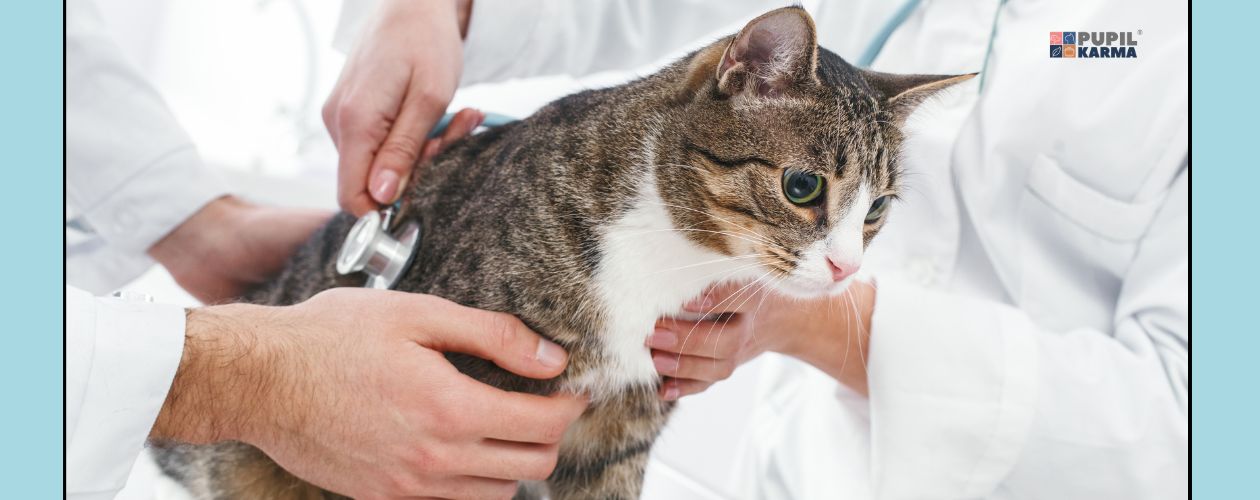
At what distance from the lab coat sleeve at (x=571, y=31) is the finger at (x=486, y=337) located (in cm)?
38

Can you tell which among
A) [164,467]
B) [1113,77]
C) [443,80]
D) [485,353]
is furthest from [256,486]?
[1113,77]

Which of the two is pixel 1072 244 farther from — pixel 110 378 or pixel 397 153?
pixel 110 378

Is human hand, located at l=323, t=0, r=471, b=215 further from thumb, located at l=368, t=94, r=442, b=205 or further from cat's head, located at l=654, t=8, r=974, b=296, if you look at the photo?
cat's head, located at l=654, t=8, r=974, b=296

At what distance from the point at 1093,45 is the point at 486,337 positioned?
2.30 feet

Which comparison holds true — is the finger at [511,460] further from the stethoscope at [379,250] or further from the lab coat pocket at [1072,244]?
the lab coat pocket at [1072,244]

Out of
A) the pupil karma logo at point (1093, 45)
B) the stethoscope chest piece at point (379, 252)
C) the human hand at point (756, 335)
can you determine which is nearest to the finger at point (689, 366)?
the human hand at point (756, 335)

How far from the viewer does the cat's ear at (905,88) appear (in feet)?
2.50

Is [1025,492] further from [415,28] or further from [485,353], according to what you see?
[415,28]

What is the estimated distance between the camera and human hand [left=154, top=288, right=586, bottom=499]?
2.23 feet

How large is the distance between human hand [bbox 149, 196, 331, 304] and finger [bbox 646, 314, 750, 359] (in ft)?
1.81

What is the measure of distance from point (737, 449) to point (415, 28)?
0.67 meters

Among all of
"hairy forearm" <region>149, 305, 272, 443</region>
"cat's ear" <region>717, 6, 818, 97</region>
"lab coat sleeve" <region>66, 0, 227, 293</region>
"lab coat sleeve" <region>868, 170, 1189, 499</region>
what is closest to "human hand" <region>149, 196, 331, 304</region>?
"lab coat sleeve" <region>66, 0, 227, 293</region>

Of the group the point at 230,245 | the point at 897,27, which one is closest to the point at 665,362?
the point at 897,27

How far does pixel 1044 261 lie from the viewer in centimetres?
101
